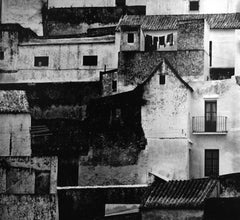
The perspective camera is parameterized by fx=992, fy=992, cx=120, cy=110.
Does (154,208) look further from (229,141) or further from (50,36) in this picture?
(50,36)

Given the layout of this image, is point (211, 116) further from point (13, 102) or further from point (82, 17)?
point (82, 17)

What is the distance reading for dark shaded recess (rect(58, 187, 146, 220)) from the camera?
148 feet

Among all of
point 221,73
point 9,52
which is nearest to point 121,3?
point 9,52

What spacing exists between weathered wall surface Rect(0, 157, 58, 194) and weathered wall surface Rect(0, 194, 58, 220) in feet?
6.07

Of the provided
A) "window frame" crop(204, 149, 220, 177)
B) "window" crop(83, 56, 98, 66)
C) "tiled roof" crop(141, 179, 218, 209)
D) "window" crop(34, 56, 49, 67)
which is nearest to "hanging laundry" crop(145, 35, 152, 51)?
"window" crop(83, 56, 98, 66)

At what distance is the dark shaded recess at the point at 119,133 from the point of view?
48.9 m

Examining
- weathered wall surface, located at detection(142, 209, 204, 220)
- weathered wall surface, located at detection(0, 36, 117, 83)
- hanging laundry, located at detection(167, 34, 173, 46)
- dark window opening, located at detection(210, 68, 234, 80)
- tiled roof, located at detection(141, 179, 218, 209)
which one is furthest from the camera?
weathered wall surface, located at detection(0, 36, 117, 83)

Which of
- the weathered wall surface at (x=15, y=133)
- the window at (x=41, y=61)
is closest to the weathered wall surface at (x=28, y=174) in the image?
the weathered wall surface at (x=15, y=133)

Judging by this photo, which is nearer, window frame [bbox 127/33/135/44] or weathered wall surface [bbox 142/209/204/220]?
weathered wall surface [bbox 142/209/204/220]

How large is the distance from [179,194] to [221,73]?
524 inches

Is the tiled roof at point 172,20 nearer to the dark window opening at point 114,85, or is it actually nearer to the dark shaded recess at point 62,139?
the dark window opening at point 114,85

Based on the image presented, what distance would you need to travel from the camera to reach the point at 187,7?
5941 centimetres

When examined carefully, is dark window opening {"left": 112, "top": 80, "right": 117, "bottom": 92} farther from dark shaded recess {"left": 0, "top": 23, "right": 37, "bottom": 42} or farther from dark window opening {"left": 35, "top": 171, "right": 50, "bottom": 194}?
dark shaded recess {"left": 0, "top": 23, "right": 37, "bottom": 42}

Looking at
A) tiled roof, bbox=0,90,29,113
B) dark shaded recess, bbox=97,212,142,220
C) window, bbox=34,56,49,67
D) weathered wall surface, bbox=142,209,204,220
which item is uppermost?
window, bbox=34,56,49,67
